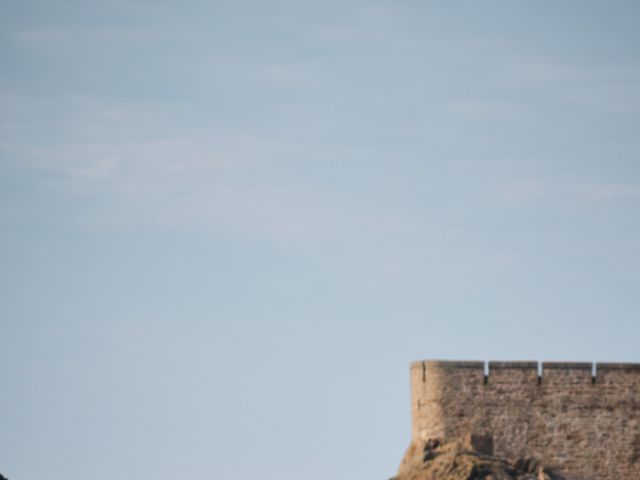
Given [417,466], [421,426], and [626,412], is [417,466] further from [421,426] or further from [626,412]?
[626,412]

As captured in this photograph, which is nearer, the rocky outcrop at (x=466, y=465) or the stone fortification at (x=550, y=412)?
the rocky outcrop at (x=466, y=465)

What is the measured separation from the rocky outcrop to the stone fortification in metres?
0.30

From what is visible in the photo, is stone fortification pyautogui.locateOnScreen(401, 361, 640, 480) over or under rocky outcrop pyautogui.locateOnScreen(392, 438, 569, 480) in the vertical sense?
over

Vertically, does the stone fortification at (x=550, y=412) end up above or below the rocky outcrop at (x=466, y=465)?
above

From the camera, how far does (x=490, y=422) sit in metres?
82.7

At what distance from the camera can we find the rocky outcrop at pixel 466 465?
3196 inches

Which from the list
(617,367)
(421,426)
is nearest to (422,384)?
(421,426)

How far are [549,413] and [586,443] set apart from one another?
5.05ft

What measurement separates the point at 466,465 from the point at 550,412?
135 inches

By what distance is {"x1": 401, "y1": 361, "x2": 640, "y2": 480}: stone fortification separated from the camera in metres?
82.5

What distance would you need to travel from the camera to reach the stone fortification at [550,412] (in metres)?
82.5

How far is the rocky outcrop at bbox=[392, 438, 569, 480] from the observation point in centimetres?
8119

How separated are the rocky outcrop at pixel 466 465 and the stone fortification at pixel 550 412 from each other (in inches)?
11.9

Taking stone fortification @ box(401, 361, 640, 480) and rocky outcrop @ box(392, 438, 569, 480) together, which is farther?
stone fortification @ box(401, 361, 640, 480)
